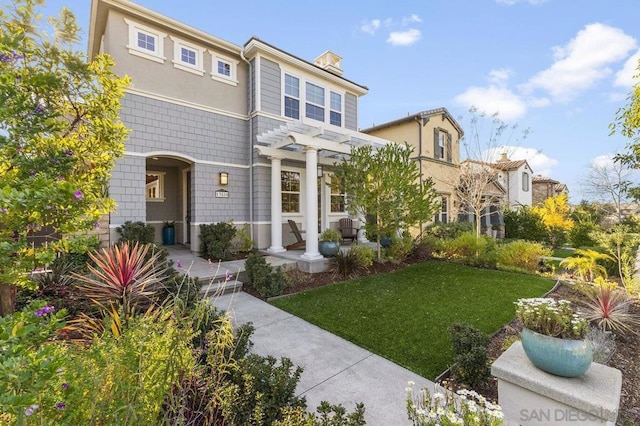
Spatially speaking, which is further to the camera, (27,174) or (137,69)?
(137,69)

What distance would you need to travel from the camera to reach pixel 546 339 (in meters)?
2.42

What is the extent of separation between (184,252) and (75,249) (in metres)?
6.49

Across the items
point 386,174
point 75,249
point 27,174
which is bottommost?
point 75,249

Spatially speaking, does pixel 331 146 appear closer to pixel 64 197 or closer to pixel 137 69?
pixel 137 69

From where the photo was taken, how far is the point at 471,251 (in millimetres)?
9422

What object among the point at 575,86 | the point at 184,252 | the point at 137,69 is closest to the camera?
the point at 137,69

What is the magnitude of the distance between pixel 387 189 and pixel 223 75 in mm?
6542

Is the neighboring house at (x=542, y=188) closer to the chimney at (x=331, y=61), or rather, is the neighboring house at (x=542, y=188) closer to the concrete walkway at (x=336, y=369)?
the chimney at (x=331, y=61)

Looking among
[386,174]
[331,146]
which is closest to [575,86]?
[386,174]

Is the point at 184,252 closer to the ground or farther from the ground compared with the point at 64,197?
closer to the ground

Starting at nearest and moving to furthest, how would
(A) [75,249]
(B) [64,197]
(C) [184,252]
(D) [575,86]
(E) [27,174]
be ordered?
(B) [64,197]
(E) [27,174]
(A) [75,249]
(C) [184,252]
(D) [575,86]

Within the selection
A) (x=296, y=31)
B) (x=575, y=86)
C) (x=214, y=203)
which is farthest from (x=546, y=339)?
(x=575, y=86)

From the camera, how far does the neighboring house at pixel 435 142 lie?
52.0 feet

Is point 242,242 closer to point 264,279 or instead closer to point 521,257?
point 264,279
